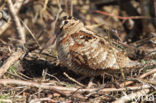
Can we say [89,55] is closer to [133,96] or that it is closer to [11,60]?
[133,96]

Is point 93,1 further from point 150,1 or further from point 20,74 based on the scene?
point 20,74

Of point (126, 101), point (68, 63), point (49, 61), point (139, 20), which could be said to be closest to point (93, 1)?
point (139, 20)

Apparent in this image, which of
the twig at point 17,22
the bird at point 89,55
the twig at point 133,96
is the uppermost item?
the twig at point 17,22

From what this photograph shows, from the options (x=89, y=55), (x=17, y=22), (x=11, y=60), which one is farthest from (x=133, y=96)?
(x=17, y=22)

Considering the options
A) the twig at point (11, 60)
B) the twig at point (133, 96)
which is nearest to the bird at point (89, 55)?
the twig at point (133, 96)

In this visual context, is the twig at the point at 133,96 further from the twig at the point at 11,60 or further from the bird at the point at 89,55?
the twig at the point at 11,60

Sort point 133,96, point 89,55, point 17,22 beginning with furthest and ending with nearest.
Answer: point 17,22
point 89,55
point 133,96

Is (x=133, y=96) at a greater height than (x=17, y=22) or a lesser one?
lesser
